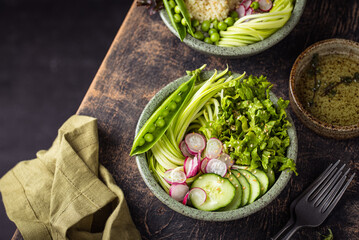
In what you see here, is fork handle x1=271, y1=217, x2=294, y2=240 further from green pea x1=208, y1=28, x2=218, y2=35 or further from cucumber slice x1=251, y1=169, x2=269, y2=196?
green pea x1=208, y1=28, x2=218, y2=35

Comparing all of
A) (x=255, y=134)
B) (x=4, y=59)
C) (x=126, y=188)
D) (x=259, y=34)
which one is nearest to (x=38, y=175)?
(x=126, y=188)

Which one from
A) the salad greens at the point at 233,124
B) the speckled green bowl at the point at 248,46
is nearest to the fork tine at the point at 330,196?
the salad greens at the point at 233,124

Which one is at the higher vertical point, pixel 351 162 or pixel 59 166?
pixel 59 166

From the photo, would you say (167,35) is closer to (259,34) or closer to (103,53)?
(259,34)

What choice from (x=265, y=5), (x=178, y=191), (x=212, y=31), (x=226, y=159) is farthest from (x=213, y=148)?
(x=265, y=5)

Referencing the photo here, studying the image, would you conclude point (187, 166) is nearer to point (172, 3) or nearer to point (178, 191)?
point (178, 191)

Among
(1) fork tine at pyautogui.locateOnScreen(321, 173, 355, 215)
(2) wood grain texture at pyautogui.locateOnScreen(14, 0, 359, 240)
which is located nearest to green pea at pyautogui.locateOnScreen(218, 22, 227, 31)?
(2) wood grain texture at pyautogui.locateOnScreen(14, 0, 359, 240)
